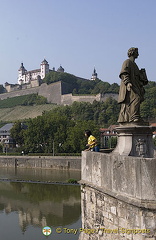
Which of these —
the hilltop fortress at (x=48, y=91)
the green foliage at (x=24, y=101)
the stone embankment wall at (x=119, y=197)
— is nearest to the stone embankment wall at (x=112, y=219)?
the stone embankment wall at (x=119, y=197)

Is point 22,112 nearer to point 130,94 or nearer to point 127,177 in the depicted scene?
point 130,94

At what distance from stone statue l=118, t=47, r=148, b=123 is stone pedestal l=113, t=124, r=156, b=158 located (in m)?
0.25

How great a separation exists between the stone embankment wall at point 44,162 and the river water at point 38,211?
16711 millimetres

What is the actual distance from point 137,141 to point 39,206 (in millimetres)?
14638

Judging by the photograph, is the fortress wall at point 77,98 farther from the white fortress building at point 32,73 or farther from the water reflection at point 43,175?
the water reflection at point 43,175

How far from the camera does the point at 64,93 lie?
10669cm

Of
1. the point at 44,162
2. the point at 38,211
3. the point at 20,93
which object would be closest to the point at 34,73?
the point at 20,93

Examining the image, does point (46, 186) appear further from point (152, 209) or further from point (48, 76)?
point (48, 76)

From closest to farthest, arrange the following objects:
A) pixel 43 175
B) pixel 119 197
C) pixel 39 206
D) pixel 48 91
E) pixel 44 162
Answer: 1. pixel 119 197
2. pixel 39 206
3. pixel 43 175
4. pixel 44 162
5. pixel 48 91

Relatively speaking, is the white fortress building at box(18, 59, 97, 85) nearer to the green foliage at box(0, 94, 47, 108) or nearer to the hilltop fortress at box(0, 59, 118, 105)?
the hilltop fortress at box(0, 59, 118, 105)

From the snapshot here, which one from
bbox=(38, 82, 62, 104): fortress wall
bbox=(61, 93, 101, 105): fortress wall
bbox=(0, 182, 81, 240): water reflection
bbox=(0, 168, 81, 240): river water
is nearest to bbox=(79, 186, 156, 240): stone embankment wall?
bbox=(0, 168, 81, 240): river water

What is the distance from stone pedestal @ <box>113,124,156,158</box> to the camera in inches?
280

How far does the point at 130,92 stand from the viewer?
7527mm

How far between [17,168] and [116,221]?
4417 cm
